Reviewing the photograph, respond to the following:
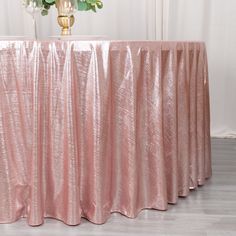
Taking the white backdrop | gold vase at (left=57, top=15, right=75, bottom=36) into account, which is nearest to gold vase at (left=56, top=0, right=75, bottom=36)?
gold vase at (left=57, top=15, right=75, bottom=36)

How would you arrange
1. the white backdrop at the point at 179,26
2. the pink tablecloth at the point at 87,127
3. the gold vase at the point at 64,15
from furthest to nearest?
1. the white backdrop at the point at 179,26
2. the gold vase at the point at 64,15
3. the pink tablecloth at the point at 87,127

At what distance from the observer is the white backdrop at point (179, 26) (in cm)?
319

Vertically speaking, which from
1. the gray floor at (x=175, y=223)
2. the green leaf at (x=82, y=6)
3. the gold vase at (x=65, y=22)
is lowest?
the gray floor at (x=175, y=223)

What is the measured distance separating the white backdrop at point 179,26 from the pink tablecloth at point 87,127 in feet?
5.45

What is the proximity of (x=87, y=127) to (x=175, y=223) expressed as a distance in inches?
21.1

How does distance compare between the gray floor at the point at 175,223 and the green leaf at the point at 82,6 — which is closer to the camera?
the gray floor at the point at 175,223

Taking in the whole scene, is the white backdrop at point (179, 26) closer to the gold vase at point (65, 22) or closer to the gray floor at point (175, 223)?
the gold vase at point (65, 22)

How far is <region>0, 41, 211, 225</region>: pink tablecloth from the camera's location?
1400 mm

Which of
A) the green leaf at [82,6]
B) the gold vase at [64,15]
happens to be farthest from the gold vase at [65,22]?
the green leaf at [82,6]

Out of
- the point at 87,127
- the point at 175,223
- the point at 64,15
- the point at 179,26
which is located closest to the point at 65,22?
the point at 64,15

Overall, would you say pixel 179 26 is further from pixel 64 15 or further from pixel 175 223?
pixel 175 223

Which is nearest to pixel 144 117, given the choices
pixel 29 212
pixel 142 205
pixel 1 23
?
pixel 142 205

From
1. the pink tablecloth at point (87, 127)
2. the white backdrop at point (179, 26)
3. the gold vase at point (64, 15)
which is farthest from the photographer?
the white backdrop at point (179, 26)

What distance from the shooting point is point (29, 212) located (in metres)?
1.50
